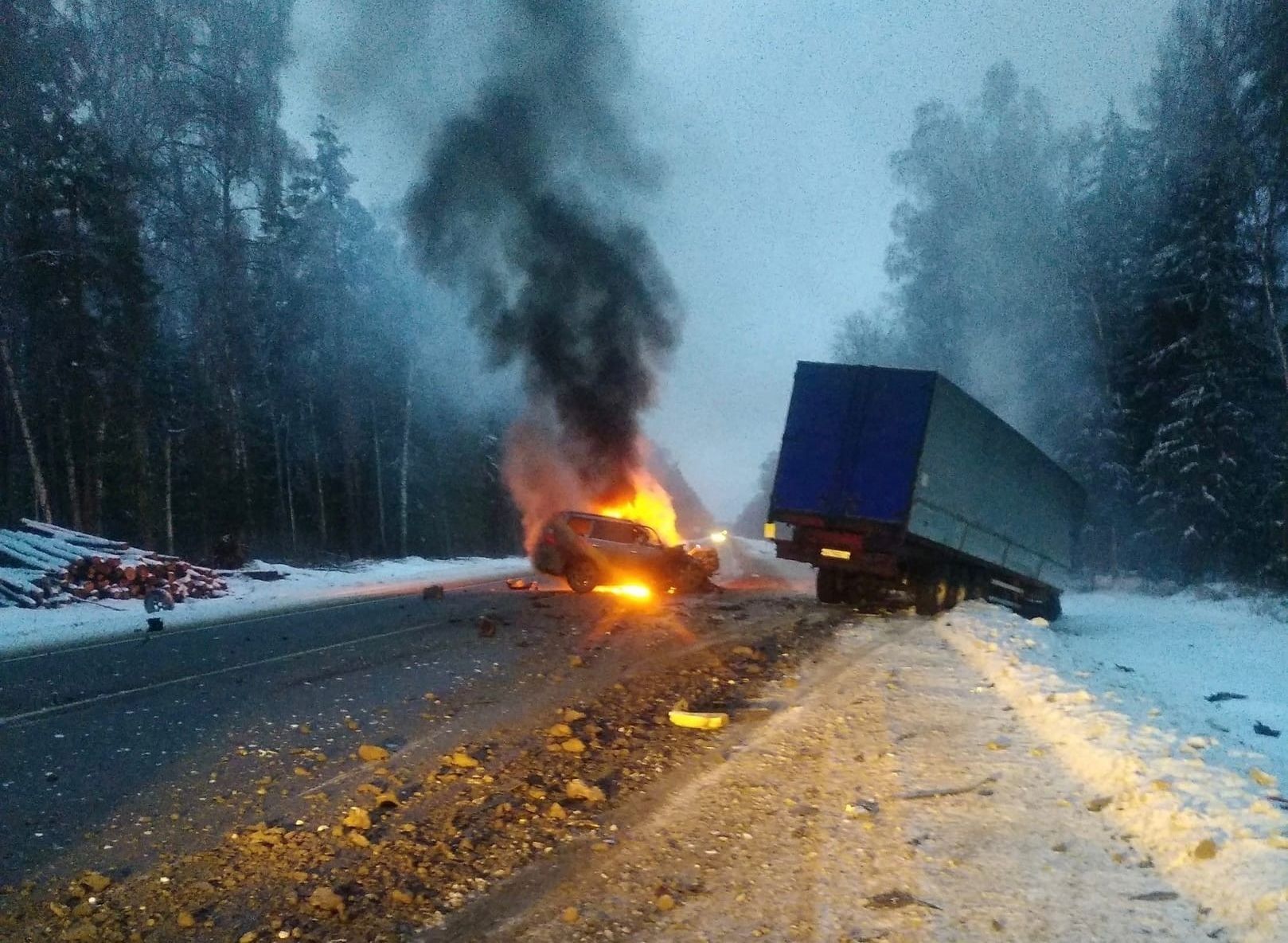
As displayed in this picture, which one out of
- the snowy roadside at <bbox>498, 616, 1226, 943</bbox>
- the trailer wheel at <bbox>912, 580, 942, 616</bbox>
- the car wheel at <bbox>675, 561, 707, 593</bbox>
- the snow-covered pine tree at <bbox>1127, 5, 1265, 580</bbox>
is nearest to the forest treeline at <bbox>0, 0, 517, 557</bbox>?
the car wheel at <bbox>675, 561, 707, 593</bbox>

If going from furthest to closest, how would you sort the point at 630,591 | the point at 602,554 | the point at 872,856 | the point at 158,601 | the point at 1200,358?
the point at 1200,358, the point at 630,591, the point at 602,554, the point at 158,601, the point at 872,856

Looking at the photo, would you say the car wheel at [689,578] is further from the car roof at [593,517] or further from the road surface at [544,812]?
the road surface at [544,812]

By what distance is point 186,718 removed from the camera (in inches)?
272

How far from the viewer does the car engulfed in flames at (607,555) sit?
17.5m

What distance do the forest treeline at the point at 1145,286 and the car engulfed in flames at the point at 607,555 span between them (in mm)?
14373

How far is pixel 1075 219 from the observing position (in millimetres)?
28125

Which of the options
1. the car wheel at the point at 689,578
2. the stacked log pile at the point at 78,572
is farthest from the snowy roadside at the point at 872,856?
the stacked log pile at the point at 78,572

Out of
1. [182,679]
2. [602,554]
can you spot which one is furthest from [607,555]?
[182,679]

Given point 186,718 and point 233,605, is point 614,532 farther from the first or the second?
point 186,718

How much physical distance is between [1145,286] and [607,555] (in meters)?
18.7

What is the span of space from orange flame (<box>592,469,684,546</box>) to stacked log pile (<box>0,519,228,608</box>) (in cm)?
995

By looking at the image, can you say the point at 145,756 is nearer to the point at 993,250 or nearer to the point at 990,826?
the point at 990,826

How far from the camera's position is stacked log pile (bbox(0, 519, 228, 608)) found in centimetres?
1511

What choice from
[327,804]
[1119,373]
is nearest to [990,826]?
[327,804]
